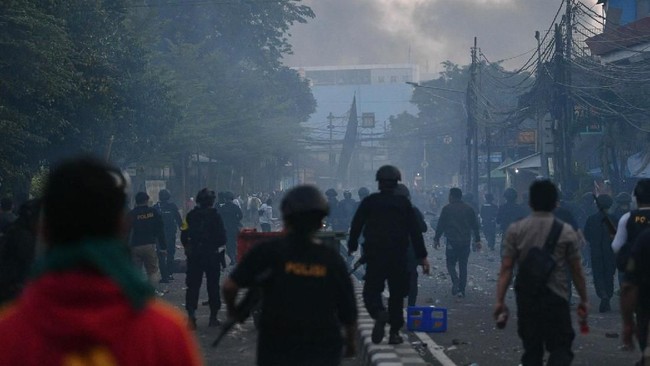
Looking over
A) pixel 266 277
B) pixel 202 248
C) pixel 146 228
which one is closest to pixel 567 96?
pixel 146 228

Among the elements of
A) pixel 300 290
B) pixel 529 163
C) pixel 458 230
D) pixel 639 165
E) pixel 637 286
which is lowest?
pixel 637 286

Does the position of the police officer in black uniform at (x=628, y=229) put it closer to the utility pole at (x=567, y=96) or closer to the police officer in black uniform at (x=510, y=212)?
the police officer in black uniform at (x=510, y=212)

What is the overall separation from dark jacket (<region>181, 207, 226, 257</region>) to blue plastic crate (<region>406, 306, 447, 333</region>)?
110 inches

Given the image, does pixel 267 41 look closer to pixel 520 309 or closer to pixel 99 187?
pixel 520 309

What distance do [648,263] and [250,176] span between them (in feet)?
204

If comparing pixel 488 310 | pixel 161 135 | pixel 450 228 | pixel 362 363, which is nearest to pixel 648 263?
pixel 362 363

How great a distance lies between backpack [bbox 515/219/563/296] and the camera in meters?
7.55

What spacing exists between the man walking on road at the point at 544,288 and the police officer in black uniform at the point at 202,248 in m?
7.38

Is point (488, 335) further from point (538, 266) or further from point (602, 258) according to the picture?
point (538, 266)

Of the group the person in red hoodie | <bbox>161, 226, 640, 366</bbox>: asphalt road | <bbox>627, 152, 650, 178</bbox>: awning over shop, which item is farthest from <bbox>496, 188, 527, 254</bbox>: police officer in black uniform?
the person in red hoodie

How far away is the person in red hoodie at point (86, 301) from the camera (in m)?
2.63

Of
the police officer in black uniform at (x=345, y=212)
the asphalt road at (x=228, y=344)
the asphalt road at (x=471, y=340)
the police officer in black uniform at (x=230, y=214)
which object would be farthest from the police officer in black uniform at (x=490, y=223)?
the asphalt road at (x=228, y=344)

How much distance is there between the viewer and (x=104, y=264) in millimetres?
2682

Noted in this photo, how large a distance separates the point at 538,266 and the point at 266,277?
2588 millimetres
